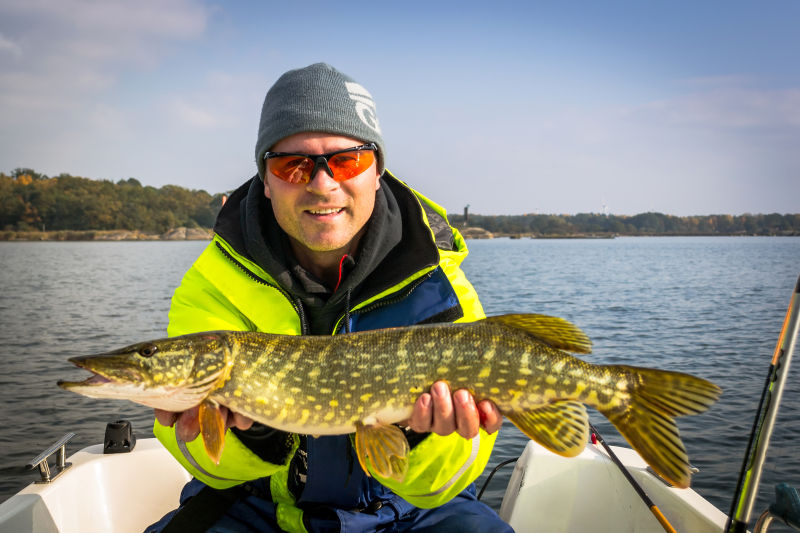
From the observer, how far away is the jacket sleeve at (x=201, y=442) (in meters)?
2.59

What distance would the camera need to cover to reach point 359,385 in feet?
7.80

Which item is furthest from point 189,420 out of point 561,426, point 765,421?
point 765,421

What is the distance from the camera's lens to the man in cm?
270

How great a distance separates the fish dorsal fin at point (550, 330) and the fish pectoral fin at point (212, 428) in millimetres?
1188

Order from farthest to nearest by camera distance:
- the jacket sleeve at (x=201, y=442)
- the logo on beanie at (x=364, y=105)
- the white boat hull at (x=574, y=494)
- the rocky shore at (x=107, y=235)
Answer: the rocky shore at (x=107, y=235), the white boat hull at (x=574, y=494), the logo on beanie at (x=364, y=105), the jacket sleeve at (x=201, y=442)

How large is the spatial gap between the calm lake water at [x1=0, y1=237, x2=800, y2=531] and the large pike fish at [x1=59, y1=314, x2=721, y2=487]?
752mm

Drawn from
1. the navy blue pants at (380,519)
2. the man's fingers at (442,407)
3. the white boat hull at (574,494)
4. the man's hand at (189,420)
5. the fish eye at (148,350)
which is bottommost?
the white boat hull at (574,494)

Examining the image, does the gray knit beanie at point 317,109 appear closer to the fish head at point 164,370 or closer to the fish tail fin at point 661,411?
the fish head at point 164,370

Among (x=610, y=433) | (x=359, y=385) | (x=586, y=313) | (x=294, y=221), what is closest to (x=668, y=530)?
(x=359, y=385)

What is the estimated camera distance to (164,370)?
2232 millimetres

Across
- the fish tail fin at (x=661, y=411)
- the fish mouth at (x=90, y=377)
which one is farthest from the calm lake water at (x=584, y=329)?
the fish mouth at (x=90, y=377)

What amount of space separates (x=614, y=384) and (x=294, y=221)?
171 cm

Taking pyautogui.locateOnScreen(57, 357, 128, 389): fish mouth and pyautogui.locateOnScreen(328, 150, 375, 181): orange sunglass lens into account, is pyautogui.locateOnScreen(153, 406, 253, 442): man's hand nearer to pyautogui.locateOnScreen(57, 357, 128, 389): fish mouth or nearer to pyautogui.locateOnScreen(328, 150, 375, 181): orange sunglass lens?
pyautogui.locateOnScreen(57, 357, 128, 389): fish mouth

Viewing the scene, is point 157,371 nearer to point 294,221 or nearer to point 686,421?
point 294,221
